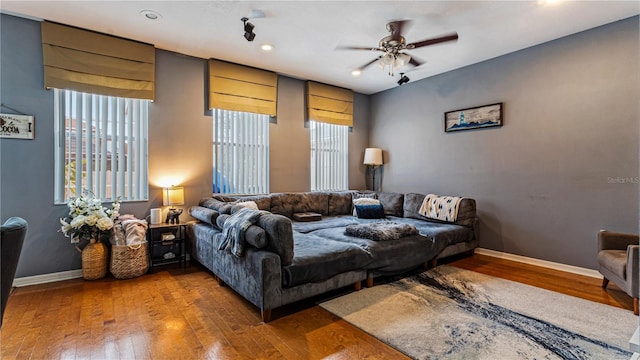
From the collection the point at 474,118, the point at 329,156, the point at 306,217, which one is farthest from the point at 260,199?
A: the point at 474,118

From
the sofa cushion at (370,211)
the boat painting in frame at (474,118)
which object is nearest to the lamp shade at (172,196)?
the sofa cushion at (370,211)

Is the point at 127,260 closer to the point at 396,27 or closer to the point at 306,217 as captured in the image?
the point at 306,217

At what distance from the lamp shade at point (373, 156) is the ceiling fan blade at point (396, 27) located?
287 centimetres

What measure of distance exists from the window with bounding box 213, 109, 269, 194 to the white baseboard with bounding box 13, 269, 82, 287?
189 centimetres

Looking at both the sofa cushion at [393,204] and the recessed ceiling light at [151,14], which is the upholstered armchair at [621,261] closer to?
the sofa cushion at [393,204]

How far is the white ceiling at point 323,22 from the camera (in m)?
3.01

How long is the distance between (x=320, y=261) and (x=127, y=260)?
92.4 inches

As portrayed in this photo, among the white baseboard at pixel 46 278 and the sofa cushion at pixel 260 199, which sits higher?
the sofa cushion at pixel 260 199

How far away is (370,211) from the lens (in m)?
4.84

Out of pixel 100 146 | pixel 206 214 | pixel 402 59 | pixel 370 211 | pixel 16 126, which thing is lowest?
pixel 370 211

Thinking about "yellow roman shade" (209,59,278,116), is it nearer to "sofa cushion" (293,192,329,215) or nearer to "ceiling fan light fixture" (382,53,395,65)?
"sofa cushion" (293,192,329,215)

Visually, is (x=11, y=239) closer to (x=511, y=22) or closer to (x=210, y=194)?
(x=210, y=194)

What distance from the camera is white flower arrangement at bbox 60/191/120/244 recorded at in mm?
3295

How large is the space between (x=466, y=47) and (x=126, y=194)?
16.0ft
